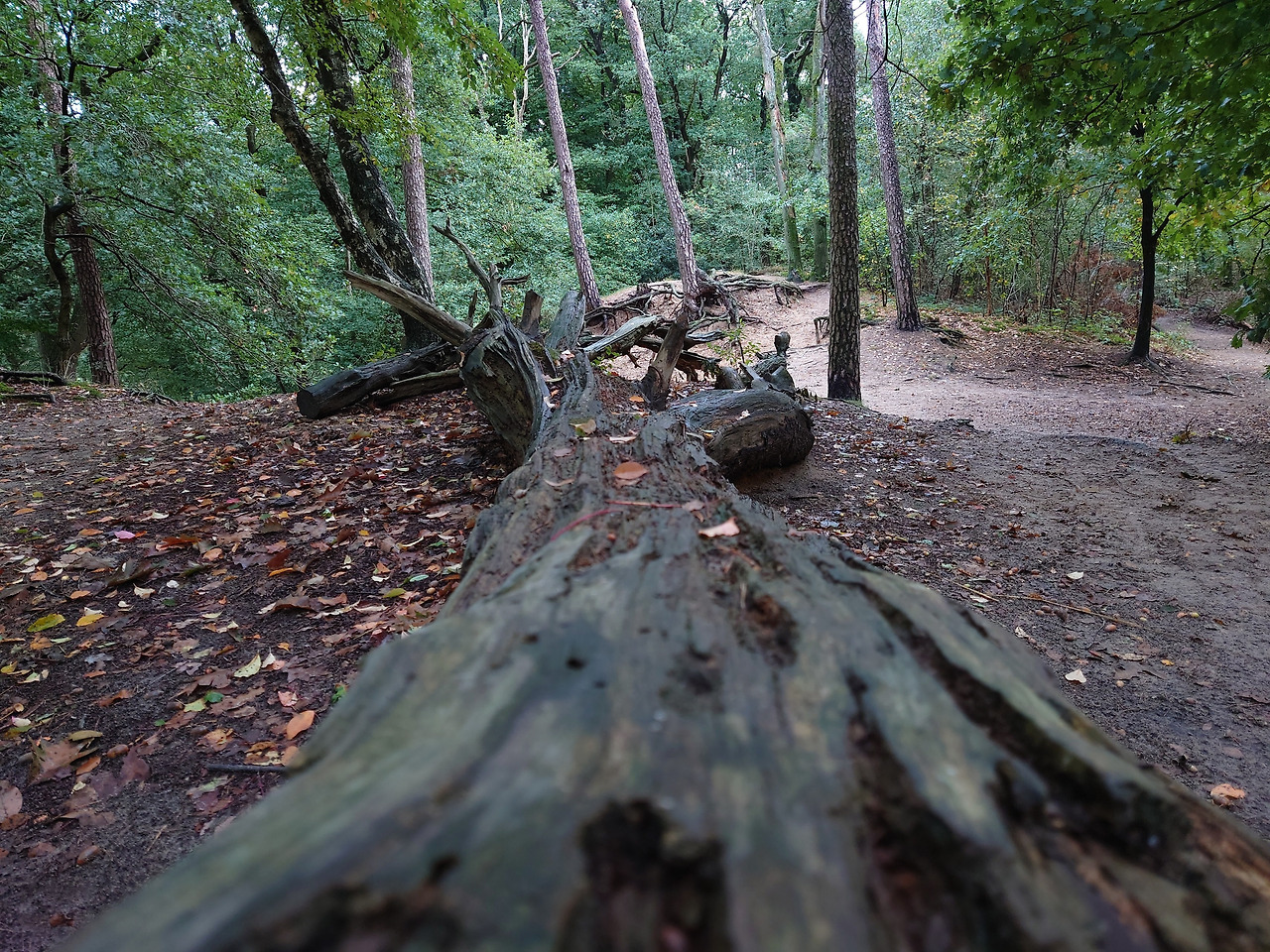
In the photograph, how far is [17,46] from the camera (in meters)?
8.16

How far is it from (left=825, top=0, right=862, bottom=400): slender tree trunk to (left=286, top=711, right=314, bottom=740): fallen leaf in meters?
7.34

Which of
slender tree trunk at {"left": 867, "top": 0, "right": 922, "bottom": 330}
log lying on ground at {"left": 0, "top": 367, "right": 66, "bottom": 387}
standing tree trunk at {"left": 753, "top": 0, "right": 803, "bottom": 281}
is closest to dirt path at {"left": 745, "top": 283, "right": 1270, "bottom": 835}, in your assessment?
slender tree trunk at {"left": 867, "top": 0, "right": 922, "bottom": 330}

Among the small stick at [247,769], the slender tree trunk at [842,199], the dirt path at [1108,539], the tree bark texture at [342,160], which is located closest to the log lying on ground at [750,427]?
the dirt path at [1108,539]

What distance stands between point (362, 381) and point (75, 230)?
6200 millimetres

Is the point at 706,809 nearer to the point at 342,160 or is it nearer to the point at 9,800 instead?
the point at 9,800

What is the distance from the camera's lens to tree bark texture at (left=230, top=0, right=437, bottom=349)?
22.2 feet

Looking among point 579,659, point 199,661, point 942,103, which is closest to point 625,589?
point 579,659

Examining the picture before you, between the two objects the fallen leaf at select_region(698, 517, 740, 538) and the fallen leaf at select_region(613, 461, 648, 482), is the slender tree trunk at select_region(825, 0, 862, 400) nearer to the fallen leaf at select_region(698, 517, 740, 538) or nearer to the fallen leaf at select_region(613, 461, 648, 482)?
the fallen leaf at select_region(613, 461, 648, 482)

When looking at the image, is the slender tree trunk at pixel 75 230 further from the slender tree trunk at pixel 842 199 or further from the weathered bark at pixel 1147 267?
the weathered bark at pixel 1147 267

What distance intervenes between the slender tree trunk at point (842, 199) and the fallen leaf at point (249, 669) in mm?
7258

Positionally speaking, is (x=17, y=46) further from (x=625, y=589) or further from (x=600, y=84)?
(x=600, y=84)

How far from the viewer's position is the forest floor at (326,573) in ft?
7.55

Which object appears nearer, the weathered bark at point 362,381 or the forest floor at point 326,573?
the forest floor at point 326,573

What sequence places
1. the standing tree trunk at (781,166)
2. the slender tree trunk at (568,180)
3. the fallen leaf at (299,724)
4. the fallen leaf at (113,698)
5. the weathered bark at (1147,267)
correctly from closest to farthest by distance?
1. the fallen leaf at (299,724)
2. the fallen leaf at (113,698)
3. the weathered bark at (1147,267)
4. the slender tree trunk at (568,180)
5. the standing tree trunk at (781,166)
